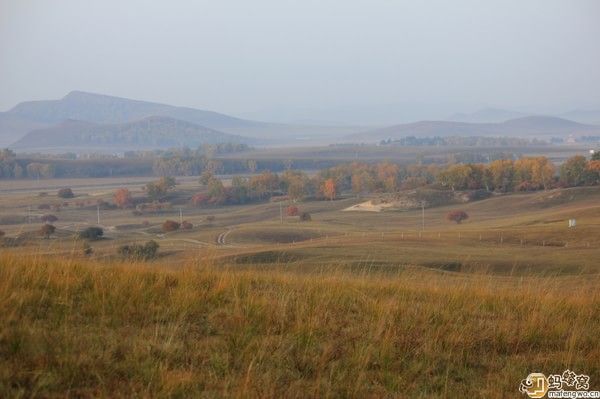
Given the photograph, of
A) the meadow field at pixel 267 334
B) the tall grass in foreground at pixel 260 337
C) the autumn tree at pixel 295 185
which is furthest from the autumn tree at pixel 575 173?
the tall grass in foreground at pixel 260 337

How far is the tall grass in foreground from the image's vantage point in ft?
18.9

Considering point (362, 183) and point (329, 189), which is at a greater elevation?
point (329, 189)

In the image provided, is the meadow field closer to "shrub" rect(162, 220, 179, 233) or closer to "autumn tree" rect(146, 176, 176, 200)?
"shrub" rect(162, 220, 179, 233)

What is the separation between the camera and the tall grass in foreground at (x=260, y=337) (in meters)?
5.75

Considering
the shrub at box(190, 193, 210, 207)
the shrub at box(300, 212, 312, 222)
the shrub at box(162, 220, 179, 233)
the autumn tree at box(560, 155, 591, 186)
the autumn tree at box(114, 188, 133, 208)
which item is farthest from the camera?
the shrub at box(190, 193, 210, 207)

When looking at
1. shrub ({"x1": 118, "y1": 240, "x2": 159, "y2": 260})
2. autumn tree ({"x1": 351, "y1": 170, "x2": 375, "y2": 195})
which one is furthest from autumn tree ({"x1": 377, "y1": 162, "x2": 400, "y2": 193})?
shrub ({"x1": 118, "y1": 240, "x2": 159, "y2": 260})

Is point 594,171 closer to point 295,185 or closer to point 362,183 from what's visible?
point 362,183

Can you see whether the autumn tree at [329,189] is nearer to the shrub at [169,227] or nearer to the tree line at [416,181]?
the tree line at [416,181]

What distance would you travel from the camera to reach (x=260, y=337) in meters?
6.96

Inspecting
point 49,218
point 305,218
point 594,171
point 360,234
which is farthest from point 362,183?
point 360,234

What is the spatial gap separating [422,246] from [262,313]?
4678 cm

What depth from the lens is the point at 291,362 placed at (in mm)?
6422

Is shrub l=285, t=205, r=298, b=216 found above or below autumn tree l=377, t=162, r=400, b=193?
below

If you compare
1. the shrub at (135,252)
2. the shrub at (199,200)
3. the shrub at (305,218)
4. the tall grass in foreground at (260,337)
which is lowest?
the shrub at (305,218)
